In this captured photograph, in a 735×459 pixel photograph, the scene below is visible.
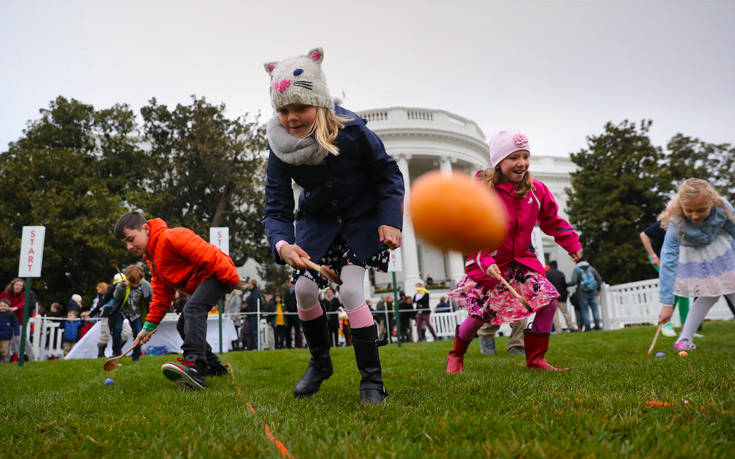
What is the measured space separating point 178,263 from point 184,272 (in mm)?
103

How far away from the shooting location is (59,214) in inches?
894

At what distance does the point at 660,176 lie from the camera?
30078 millimetres

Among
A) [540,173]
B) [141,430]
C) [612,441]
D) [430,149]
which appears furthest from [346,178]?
[540,173]

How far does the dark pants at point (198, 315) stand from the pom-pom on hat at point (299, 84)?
6.85 feet

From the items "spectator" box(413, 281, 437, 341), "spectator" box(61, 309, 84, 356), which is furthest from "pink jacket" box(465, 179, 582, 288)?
"spectator" box(61, 309, 84, 356)

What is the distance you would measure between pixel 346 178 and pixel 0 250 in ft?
80.0

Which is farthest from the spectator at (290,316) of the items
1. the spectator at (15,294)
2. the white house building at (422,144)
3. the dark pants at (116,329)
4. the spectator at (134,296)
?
the white house building at (422,144)

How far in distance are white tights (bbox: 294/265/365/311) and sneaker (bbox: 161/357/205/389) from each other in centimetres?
132

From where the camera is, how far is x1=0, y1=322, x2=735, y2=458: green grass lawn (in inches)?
64.0

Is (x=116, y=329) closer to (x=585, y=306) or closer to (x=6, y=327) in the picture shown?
→ (x=6, y=327)

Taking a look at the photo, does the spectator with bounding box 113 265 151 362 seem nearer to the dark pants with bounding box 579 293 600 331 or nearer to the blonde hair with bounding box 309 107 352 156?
the blonde hair with bounding box 309 107 352 156

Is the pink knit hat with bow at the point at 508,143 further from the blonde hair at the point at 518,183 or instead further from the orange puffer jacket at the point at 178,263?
the orange puffer jacket at the point at 178,263

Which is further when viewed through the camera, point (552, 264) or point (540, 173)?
point (540, 173)

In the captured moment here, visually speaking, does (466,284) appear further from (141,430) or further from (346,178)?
(141,430)
